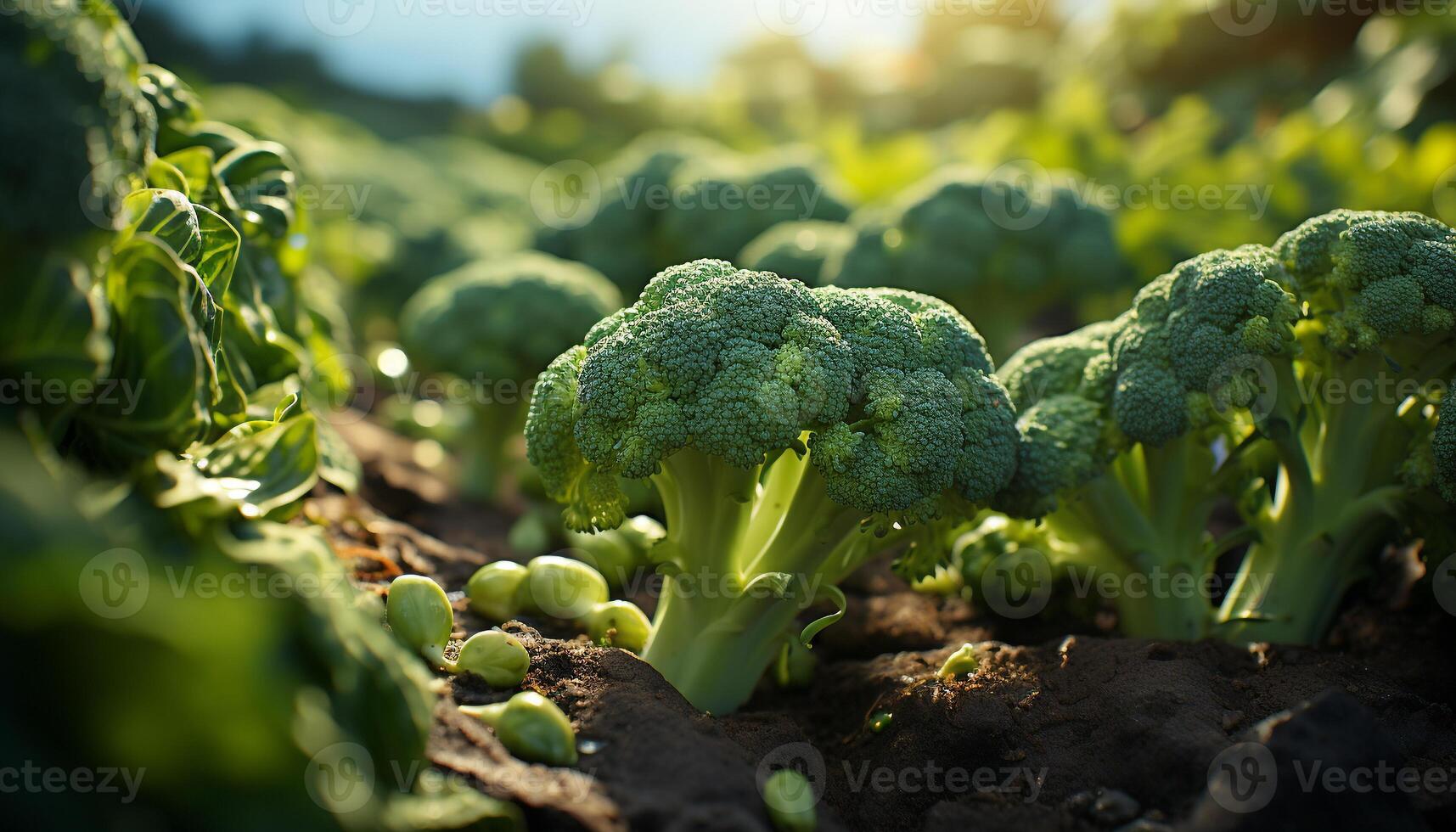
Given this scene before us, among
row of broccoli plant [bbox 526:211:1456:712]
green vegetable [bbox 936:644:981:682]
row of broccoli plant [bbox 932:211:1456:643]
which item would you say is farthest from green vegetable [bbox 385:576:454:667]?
row of broccoli plant [bbox 932:211:1456:643]

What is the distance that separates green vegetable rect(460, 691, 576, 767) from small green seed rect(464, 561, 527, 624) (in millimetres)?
564

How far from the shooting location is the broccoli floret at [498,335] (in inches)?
135

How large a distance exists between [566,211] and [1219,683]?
4.27 meters

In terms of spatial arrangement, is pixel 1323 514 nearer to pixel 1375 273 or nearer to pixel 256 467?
pixel 1375 273

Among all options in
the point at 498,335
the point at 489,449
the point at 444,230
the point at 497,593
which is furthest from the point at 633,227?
the point at 497,593

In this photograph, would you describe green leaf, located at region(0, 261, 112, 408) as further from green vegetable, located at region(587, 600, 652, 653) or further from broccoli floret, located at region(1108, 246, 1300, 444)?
broccoli floret, located at region(1108, 246, 1300, 444)

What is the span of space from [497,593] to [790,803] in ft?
3.18

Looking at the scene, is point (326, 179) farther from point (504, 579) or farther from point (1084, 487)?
point (1084, 487)

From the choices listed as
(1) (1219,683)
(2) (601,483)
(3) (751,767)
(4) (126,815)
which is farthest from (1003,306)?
(4) (126,815)

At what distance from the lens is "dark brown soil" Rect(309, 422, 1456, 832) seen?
4.57ft

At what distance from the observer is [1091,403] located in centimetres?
217

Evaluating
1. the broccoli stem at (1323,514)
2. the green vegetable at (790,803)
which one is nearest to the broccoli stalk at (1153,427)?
the broccoli stem at (1323,514)

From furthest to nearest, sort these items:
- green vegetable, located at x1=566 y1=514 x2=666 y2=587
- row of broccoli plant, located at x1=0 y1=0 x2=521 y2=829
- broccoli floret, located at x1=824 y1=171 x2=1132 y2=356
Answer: broccoli floret, located at x1=824 y1=171 x2=1132 y2=356 < green vegetable, located at x1=566 y1=514 x2=666 y2=587 < row of broccoli plant, located at x1=0 y1=0 x2=521 y2=829

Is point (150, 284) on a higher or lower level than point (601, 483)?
higher
